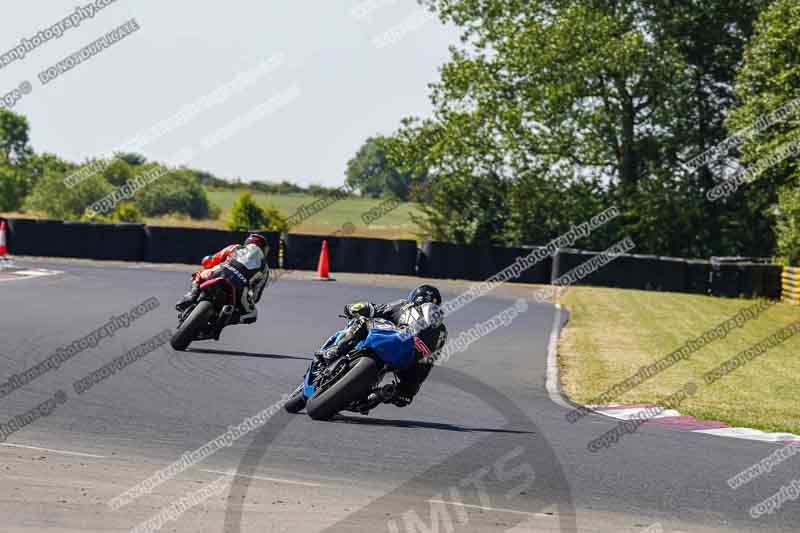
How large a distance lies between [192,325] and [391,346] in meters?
5.44

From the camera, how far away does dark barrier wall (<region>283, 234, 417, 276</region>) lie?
36250mm

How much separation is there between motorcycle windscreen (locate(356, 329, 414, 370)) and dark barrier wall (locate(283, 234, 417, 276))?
85.9 ft

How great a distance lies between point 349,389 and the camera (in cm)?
987

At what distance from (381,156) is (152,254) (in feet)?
470

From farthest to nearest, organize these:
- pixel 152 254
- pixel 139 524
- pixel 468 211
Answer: pixel 468 211, pixel 152 254, pixel 139 524

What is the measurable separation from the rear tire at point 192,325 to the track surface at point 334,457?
0.25 metres

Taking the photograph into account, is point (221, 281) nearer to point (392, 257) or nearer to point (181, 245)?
point (181, 245)

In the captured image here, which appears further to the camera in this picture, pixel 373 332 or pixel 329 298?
pixel 329 298

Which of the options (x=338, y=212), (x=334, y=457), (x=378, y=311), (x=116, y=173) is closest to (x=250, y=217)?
(x=378, y=311)

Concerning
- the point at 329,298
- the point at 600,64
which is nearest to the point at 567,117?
the point at 600,64

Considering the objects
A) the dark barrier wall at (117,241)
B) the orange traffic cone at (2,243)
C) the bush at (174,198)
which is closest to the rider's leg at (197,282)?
the orange traffic cone at (2,243)

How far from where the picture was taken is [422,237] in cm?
5069

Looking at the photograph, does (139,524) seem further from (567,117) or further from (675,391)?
(567,117)

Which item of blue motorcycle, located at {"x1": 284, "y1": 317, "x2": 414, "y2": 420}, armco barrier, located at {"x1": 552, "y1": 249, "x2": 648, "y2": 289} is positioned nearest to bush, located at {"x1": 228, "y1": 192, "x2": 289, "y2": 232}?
armco barrier, located at {"x1": 552, "y1": 249, "x2": 648, "y2": 289}
